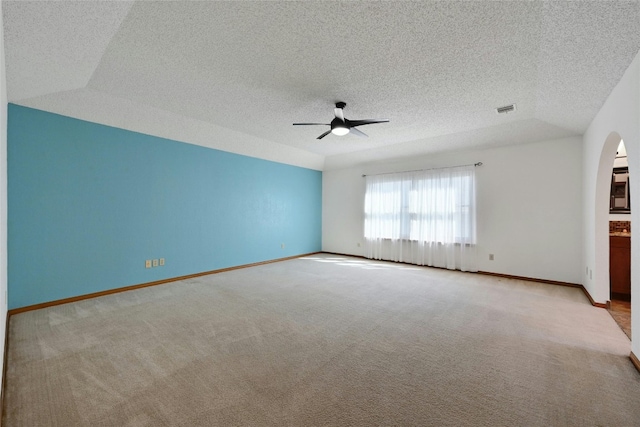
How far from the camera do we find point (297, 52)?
242 centimetres

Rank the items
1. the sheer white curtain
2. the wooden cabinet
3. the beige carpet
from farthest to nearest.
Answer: the sheer white curtain → the wooden cabinet → the beige carpet

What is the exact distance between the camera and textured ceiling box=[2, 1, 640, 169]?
1.90 metres

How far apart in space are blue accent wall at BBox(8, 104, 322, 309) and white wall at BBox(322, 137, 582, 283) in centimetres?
461

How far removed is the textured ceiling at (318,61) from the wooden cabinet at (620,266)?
5.91 ft

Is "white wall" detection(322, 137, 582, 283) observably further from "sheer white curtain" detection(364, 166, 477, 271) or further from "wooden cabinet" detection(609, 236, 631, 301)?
"wooden cabinet" detection(609, 236, 631, 301)

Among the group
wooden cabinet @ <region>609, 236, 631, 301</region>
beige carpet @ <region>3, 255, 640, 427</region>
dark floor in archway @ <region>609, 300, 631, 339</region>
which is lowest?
beige carpet @ <region>3, 255, 640, 427</region>

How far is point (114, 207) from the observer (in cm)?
398

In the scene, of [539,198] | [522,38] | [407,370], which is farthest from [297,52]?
[539,198]

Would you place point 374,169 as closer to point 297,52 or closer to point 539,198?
point 539,198

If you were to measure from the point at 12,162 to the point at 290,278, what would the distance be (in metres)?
4.02

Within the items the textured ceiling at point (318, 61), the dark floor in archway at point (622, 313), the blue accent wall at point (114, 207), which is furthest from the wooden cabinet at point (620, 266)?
the blue accent wall at point (114, 207)

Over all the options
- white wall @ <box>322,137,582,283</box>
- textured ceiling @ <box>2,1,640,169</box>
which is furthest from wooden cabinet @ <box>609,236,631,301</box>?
textured ceiling @ <box>2,1,640,169</box>

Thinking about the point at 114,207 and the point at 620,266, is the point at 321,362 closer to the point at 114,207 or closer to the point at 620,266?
the point at 114,207

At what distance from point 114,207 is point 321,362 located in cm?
387
